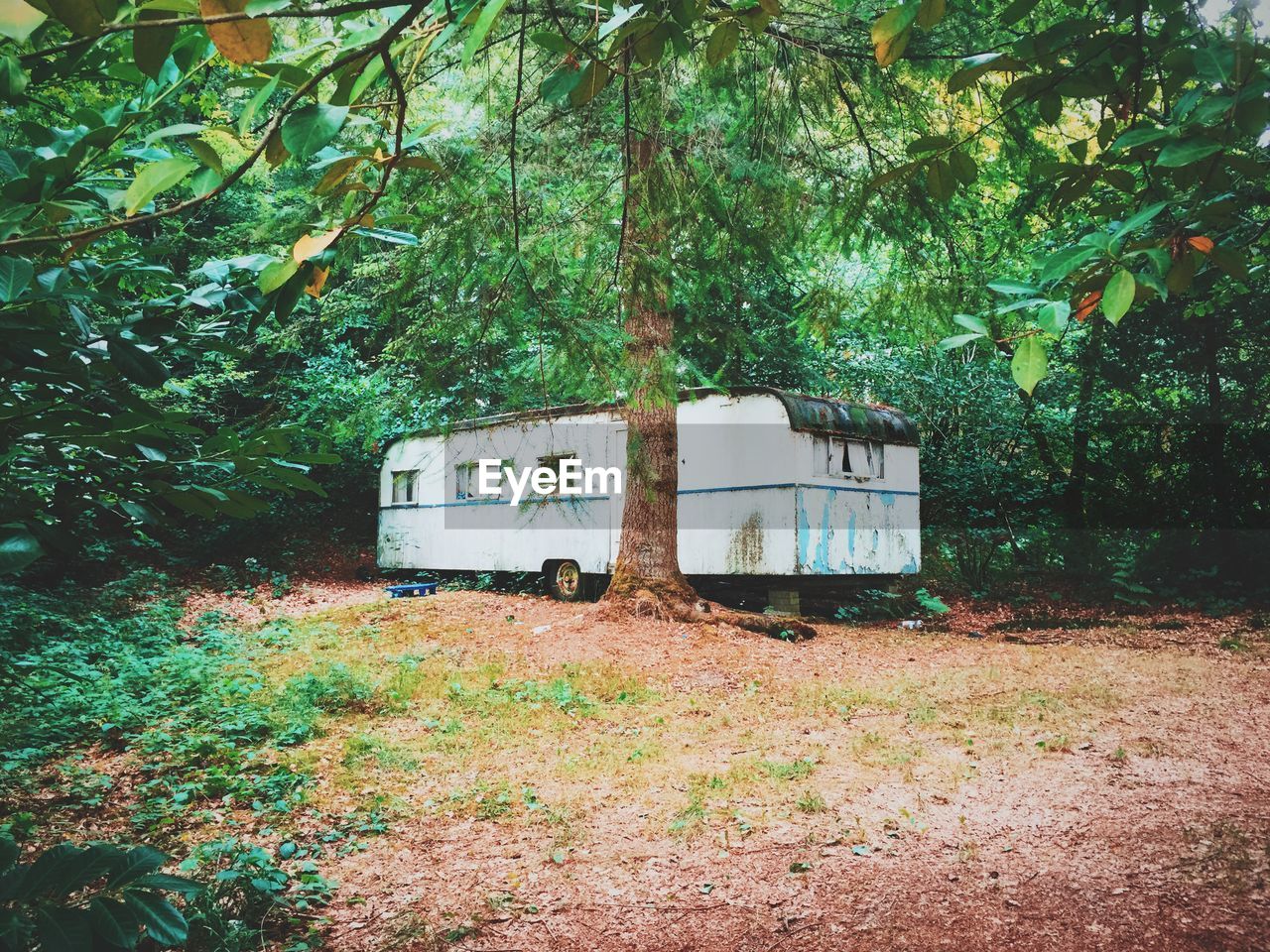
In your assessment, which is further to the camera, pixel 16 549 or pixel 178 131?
pixel 16 549

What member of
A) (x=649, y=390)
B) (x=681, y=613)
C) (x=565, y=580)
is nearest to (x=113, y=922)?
(x=649, y=390)

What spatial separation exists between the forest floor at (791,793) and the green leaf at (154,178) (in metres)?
2.41

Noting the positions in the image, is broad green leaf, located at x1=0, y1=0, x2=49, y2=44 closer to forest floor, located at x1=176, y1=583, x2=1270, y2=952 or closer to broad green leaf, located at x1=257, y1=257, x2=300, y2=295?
broad green leaf, located at x1=257, y1=257, x2=300, y2=295

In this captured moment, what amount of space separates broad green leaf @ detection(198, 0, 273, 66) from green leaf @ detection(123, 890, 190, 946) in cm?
108

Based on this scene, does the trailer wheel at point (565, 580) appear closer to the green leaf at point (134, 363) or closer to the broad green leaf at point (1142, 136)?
the green leaf at point (134, 363)

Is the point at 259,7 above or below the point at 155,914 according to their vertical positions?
above

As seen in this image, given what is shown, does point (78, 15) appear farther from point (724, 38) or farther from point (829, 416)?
point (829, 416)

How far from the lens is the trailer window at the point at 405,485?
43.7ft

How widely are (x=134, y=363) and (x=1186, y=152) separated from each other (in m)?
1.74

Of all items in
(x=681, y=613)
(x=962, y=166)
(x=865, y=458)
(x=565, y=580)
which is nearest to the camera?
(x=962, y=166)

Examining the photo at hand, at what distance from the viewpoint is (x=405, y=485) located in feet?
44.4

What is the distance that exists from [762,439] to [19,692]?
256 inches

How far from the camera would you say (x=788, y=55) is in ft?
13.9

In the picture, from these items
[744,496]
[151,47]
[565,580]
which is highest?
[151,47]
